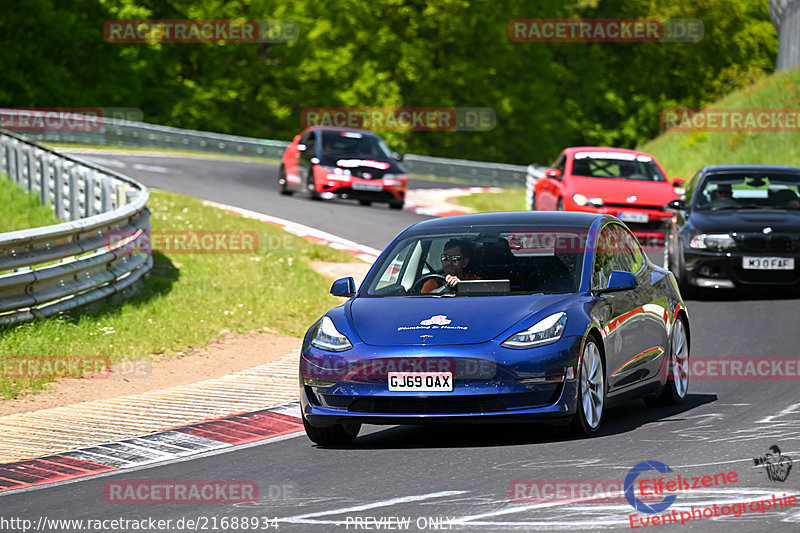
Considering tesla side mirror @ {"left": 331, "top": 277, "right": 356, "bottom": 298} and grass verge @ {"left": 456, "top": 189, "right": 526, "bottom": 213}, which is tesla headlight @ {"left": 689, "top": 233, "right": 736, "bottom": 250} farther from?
grass verge @ {"left": 456, "top": 189, "right": 526, "bottom": 213}

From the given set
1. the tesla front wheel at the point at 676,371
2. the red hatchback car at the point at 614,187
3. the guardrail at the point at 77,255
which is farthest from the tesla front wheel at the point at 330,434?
the red hatchback car at the point at 614,187

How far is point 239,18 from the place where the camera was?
7312 centimetres

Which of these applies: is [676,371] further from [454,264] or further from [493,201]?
[493,201]

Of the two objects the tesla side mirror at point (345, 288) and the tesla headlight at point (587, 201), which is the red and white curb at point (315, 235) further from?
the tesla side mirror at point (345, 288)

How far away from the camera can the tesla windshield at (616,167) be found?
2358 cm

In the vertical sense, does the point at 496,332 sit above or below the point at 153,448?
above

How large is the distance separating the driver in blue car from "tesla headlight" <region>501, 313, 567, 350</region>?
0.99 meters

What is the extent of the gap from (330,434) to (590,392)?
5.45 ft

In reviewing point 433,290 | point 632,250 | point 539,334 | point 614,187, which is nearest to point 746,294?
point 614,187

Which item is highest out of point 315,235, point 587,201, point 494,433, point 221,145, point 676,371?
point 587,201

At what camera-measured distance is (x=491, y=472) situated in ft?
25.0

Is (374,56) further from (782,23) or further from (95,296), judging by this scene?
(95,296)

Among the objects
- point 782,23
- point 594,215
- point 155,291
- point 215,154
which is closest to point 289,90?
point 215,154

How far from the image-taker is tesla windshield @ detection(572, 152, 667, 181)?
928 inches
